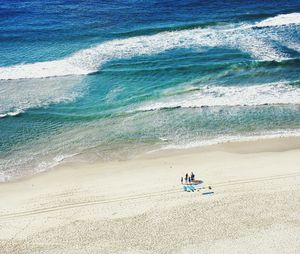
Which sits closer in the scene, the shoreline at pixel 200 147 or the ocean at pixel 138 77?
the shoreline at pixel 200 147

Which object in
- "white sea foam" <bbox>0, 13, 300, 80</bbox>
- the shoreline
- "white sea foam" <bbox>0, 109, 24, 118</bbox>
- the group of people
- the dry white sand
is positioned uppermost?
"white sea foam" <bbox>0, 13, 300, 80</bbox>

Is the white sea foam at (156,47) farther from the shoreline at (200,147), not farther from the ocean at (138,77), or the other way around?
the shoreline at (200,147)

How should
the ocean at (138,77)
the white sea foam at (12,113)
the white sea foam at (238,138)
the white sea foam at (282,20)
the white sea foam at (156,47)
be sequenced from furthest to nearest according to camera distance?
1. the white sea foam at (282,20)
2. the white sea foam at (156,47)
3. the white sea foam at (12,113)
4. the ocean at (138,77)
5. the white sea foam at (238,138)

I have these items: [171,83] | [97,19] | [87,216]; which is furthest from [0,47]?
[87,216]

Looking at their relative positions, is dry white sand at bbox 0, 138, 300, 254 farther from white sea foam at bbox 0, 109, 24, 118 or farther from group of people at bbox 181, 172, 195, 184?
white sea foam at bbox 0, 109, 24, 118

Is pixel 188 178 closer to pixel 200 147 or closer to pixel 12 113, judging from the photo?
pixel 200 147

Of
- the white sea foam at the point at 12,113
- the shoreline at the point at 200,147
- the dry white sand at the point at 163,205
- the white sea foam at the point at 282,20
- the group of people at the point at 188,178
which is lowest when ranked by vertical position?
the dry white sand at the point at 163,205

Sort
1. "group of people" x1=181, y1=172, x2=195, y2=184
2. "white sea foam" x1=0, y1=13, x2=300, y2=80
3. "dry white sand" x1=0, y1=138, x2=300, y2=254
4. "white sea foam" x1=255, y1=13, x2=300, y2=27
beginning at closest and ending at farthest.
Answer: "dry white sand" x1=0, y1=138, x2=300, y2=254 < "group of people" x1=181, y1=172, x2=195, y2=184 < "white sea foam" x1=0, y1=13, x2=300, y2=80 < "white sea foam" x1=255, y1=13, x2=300, y2=27

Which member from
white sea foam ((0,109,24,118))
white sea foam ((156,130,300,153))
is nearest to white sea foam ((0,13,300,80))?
white sea foam ((0,109,24,118))

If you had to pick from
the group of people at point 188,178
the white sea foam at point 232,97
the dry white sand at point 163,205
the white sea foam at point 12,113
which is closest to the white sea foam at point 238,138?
the dry white sand at point 163,205
